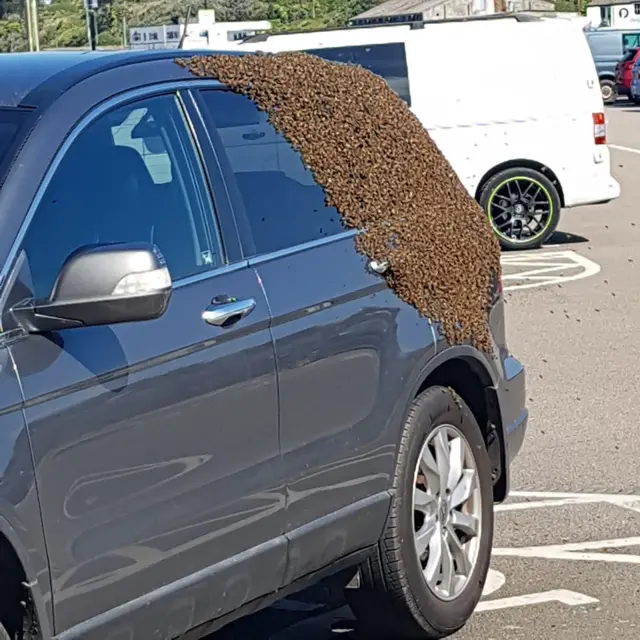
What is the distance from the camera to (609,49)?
45406mm

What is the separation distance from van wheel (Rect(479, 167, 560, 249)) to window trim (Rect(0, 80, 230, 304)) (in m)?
10.9

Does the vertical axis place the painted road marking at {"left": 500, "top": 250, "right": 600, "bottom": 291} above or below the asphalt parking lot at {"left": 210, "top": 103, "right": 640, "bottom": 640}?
below

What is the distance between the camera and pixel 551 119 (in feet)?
48.6

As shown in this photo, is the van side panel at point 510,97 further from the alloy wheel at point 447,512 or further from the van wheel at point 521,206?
the alloy wheel at point 447,512

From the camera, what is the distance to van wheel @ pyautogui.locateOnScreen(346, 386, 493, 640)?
4.59m

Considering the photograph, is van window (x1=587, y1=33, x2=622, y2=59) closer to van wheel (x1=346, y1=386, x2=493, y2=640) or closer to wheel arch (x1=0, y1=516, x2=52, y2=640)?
van wheel (x1=346, y1=386, x2=493, y2=640)

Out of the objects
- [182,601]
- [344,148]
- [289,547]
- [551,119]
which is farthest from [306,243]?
[551,119]

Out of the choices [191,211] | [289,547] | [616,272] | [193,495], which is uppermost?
[191,211]

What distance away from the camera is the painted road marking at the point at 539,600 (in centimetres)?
525

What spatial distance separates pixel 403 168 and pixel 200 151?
1118mm

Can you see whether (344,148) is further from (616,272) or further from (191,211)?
(616,272)

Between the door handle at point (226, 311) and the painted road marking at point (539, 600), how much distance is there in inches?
71.5

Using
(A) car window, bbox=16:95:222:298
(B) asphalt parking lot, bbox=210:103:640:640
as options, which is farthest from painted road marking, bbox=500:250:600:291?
(A) car window, bbox=16:95:222:298

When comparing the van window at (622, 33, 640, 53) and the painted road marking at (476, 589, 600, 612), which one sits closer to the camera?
the painted road marking at (476, 589, 600, 612)
